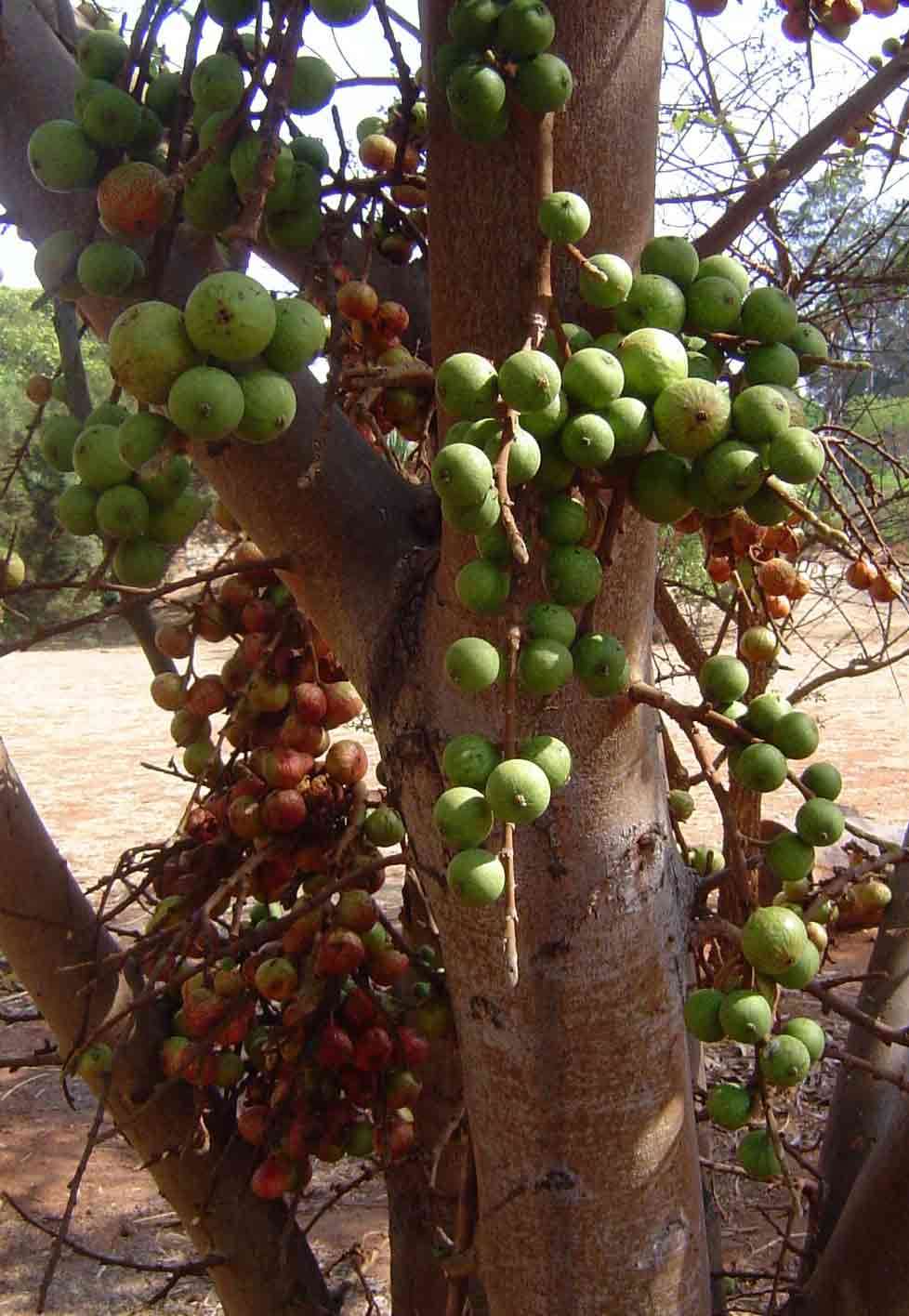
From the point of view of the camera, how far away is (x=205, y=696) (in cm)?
179

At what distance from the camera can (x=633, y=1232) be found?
117 cm

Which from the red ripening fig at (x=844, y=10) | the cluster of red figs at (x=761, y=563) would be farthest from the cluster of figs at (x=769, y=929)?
the red ripening fig at (x=844, y=10)

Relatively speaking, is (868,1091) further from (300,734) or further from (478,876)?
(478,876)

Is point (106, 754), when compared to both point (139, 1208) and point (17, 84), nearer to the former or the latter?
point (139, 1208)

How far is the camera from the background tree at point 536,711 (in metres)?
1.00

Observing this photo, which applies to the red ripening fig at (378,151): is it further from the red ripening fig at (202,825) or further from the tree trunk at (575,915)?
the red ripening fig at (202,825)

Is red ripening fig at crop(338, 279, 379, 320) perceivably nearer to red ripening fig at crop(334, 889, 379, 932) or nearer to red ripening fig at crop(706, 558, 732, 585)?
red ripening fig at crop(706, 558, 732, 585)

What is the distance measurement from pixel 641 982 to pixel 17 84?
3.54ft

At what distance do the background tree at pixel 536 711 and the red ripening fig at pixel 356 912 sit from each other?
45cm

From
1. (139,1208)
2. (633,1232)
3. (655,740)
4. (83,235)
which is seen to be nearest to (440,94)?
(83,235)

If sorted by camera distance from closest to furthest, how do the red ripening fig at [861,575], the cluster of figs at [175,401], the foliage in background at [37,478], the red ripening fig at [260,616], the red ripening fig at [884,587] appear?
the cluster of figs at [175,401], the red ripening fig at [884,587], the red ripening fig at [861,575], the red ripening fig at [260,616], the foliage in background at [37,478]

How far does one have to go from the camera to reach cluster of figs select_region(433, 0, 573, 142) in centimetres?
87

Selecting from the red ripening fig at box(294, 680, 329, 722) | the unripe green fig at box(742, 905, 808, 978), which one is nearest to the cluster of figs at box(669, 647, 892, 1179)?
the unripe green fig at box(742, 905, 808, 978)

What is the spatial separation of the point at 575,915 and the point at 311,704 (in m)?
0.66
